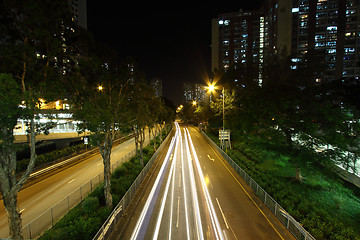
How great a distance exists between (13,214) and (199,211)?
29.8 ft

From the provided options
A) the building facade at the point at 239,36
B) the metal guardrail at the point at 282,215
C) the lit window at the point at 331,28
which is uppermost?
the building facade at the point at 239,36

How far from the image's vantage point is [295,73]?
1612 centimetres

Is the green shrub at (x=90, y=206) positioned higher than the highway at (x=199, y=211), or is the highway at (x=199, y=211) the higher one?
the green shrub at (x=90, y=206)

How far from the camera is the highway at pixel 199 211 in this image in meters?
9.15

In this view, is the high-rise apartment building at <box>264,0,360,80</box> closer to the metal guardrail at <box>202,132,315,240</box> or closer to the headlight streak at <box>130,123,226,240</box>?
the headlight streak at <box>130,123,226,240</box>

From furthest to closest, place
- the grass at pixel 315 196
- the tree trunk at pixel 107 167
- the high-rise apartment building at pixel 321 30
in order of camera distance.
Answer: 1. the high-rise apartment building at pixel 321 30
2. the tree trunk at pixel 107 167
3. the grass at pixel 315 196

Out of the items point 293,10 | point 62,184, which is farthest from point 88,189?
point 293,10

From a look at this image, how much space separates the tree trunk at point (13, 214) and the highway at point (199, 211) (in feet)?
12.9

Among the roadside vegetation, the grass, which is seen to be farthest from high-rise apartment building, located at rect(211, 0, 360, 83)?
the roadside vegetation

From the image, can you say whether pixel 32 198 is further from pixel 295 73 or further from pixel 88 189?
pixel 295 73

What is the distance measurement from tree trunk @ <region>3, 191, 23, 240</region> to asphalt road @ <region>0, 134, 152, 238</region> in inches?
181

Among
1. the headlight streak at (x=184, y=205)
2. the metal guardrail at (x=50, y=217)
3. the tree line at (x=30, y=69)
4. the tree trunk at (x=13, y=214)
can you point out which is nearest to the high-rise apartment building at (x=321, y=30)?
the headlight streak at (x=184, y=205)

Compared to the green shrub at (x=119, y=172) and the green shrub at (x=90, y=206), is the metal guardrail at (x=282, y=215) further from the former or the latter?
the green shrub at (x=119, y=172)

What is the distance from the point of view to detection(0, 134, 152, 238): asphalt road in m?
11.5
